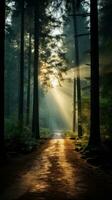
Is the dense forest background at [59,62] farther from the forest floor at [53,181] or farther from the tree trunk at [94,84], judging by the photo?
the forest floor at [53,181]

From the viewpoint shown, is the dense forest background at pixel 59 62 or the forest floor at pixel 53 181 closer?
the forest floor at pixel 53 181

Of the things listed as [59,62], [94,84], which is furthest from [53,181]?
[59,62]

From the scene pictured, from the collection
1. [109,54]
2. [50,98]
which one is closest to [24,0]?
[109,54]

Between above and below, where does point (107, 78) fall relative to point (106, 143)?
above

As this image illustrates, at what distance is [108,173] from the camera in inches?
466

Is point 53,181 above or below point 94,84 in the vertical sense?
below

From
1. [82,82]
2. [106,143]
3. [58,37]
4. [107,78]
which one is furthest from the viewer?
[82,82]

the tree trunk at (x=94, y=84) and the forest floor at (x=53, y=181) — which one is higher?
the tree trunk at (x=94, y=84)

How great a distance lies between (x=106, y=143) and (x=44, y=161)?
4975 millimetres

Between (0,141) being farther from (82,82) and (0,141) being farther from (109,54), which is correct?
(82,82)

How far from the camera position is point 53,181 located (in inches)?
392

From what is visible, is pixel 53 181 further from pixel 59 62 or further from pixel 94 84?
pixel 59 62

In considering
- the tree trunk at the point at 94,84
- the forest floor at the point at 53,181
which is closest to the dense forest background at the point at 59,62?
the tree trunk at the point at 94,84

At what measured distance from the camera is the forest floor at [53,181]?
27.3 feet
